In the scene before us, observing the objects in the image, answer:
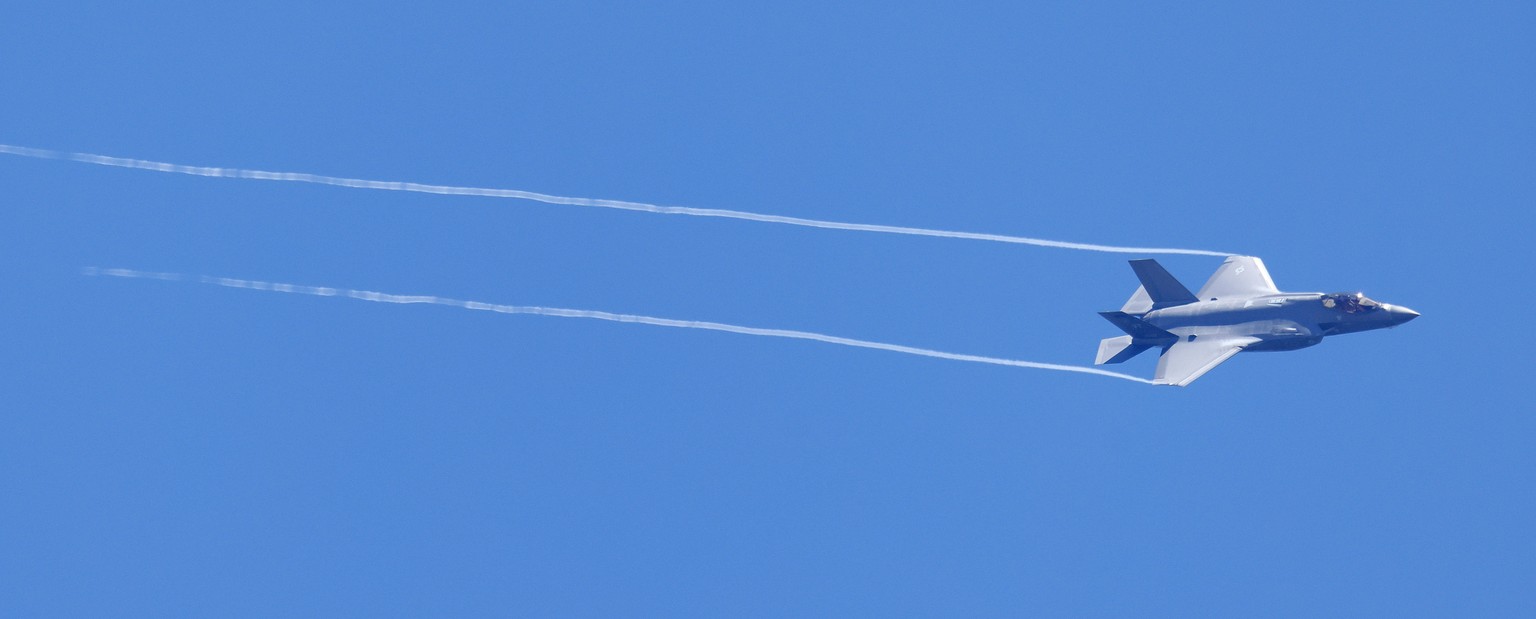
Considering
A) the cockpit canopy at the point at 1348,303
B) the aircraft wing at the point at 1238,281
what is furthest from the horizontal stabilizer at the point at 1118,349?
the cockpit canopy at the point at 1348,303

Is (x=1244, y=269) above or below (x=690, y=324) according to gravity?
above

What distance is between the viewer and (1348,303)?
48.7 metres

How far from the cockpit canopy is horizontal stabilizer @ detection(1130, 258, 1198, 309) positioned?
3315 mm

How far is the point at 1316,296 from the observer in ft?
160

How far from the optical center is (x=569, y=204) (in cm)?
5006

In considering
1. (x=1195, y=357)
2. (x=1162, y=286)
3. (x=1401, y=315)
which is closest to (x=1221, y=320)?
(x=1195, y=357)

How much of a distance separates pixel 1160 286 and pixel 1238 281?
262 cm

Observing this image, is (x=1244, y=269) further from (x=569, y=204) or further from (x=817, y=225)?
(x=569, y=204)

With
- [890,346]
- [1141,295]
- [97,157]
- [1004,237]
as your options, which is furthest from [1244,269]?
[97,157]

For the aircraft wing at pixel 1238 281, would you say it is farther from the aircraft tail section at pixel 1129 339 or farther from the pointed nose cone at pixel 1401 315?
the pointed nose cone at pixel 1401 315

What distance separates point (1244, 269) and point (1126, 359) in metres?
4.03

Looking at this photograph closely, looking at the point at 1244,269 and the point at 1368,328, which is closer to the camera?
the point at 1368,328

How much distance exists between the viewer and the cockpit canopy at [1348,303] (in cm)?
4872

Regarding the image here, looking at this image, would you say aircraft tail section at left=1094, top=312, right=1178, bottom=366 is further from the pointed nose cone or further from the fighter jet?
the pointed nose cone
